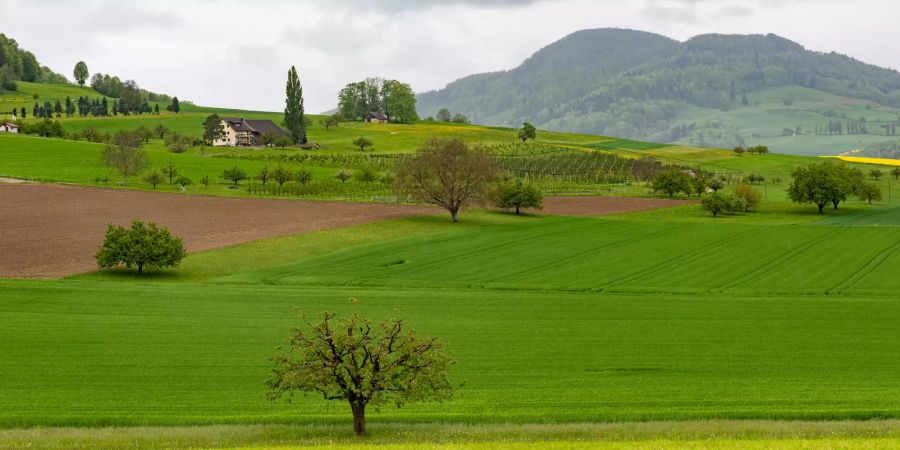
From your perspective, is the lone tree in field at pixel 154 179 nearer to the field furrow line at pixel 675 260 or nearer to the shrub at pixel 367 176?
the shrub at pixel 367 176

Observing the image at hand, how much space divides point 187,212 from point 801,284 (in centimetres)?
5699

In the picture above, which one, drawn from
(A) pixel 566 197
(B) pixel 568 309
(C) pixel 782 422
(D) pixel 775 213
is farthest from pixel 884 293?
(A) pixel 566 197

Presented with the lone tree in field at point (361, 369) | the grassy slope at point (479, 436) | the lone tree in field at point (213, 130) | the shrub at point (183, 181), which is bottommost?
the grassy slope at point (479, 436)

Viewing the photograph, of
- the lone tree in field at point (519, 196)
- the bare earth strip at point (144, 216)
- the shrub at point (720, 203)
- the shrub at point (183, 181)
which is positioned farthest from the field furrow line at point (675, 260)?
the shrub at point (183, 181)

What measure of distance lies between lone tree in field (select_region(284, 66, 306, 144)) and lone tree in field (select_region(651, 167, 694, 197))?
297 ft

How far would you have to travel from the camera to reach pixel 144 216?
85.9 m

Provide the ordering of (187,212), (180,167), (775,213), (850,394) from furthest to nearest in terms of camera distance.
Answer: (180,167) < (775,213) < (187,212) < (850,394)

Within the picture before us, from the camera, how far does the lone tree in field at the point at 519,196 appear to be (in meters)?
96.8

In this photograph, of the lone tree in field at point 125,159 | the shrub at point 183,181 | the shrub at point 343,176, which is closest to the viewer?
the shrub at point 183,181

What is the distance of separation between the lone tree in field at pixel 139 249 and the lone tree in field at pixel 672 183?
7491 centimetres

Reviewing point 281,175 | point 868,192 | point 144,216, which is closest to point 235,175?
point 281,175

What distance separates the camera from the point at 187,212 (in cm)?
9000

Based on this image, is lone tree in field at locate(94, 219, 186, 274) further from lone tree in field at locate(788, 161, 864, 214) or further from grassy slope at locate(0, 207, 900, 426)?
lone tree in field at locate(788, 161, 864, 214)

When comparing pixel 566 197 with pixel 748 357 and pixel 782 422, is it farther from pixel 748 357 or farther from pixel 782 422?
pixel 782 422
